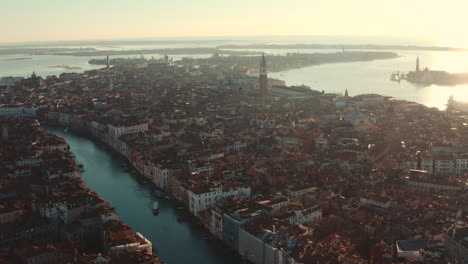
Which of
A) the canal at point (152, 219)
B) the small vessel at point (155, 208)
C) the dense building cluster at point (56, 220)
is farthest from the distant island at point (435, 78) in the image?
the small vessel at point (155, 208)

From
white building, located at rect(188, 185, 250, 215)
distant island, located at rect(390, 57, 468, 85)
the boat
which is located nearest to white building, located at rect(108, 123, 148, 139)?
the boat

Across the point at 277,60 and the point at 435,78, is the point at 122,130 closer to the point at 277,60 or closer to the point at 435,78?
the point at 435,78

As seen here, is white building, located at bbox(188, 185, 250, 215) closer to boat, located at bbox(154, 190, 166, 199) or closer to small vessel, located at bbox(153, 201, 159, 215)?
small vessel, located at bbox(153, 201, 159, 215)

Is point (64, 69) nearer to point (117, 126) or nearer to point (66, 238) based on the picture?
point (117, 126)

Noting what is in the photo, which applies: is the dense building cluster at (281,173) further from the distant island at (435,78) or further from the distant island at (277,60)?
the distant island at (277,60)

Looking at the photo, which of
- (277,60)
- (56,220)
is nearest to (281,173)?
(56,220)

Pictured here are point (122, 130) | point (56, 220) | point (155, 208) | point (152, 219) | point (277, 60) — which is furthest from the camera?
point (277, 60)
